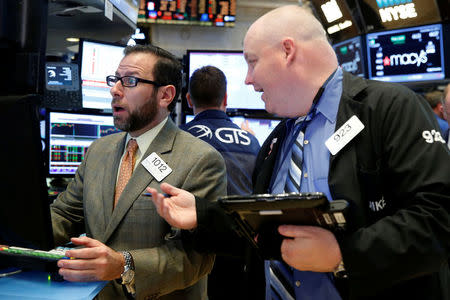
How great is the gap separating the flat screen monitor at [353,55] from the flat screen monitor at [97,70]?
7.45 feet

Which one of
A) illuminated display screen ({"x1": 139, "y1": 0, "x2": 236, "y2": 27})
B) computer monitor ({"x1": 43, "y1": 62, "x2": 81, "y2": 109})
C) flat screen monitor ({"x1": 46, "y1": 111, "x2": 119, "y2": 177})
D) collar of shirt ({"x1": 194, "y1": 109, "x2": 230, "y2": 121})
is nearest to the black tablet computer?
collar of shirt ({"x1": 194, "y1": 109, "x2": 230, "y2": 121})

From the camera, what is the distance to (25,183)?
1174 millimetres

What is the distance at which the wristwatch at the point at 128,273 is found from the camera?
1495 millimetres

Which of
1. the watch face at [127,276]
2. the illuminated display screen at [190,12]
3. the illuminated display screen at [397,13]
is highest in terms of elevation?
the illuminated display screen at [190,12]

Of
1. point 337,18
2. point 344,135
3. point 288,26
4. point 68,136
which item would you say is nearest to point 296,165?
point 344,135

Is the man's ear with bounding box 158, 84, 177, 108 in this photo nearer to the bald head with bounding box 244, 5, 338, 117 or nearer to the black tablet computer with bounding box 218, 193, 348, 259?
the bald head with bounding box 244, 5, 338, 117

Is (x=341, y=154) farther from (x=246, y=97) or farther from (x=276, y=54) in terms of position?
(x=246, y=97)

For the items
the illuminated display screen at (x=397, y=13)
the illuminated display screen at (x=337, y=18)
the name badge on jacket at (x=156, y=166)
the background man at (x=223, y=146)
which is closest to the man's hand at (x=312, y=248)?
the name badge on jacket at (x=156, y=166)

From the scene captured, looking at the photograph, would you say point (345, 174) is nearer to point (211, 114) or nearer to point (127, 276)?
point (127, 276)

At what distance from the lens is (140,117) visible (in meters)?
1.97

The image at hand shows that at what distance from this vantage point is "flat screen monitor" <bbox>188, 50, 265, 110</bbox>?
400cm

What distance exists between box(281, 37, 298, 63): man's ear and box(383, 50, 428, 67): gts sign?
3111 millimetres

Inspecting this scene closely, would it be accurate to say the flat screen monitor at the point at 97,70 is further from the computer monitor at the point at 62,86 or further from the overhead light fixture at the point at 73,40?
the computer monitor at the point at 62,86

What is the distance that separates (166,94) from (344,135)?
1042mm
